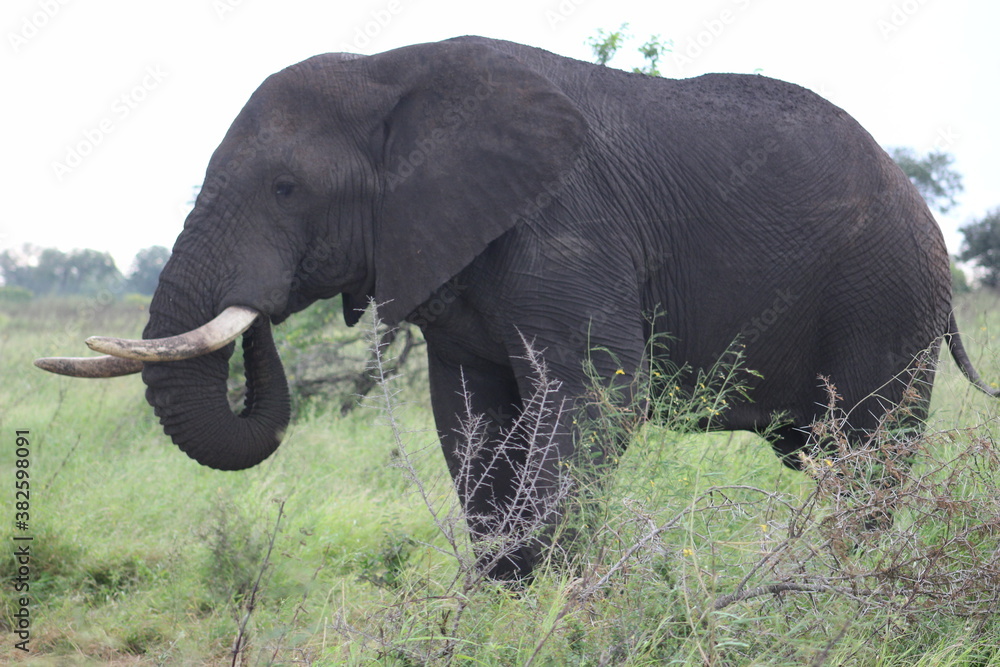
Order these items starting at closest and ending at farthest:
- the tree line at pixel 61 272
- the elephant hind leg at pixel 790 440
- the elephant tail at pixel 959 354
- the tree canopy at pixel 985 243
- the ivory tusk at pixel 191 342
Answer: the ivory tusk at pixel 191 342 < the elephant tail at pixel 959 354 < the elephant hind leg at pixel 790 440 < the tree canopy at pixel 985 243 < the tree line at pixel 61 272

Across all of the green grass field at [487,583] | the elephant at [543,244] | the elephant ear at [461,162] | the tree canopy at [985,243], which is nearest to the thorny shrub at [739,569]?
the green grass field at [487,583]

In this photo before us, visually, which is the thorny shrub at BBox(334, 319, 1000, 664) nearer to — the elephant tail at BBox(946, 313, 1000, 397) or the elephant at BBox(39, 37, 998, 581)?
the elephant at BBox(39, 37, 998, 581)

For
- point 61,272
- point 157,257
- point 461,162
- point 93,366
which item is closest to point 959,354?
point 461,162

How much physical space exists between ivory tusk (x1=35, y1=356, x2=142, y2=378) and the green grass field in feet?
3.13

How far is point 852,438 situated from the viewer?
4.74m

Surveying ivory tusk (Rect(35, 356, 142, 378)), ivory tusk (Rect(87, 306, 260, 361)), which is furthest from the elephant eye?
ivory tusk (Rect(35, 356, 142, 378))

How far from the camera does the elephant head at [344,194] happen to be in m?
4.05

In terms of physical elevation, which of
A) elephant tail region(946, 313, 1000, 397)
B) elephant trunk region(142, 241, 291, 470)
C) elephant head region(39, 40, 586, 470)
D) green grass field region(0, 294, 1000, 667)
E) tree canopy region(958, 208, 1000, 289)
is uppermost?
elephant head region(39, 40, 586, 470)

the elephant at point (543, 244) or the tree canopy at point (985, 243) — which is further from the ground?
the elephant at point (543, 244)

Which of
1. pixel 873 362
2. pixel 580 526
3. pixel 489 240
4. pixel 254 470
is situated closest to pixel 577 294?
pixel 489 240

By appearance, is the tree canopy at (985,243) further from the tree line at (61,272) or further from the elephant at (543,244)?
the tree line at (61,272)

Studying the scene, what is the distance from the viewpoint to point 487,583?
3658 millimetres

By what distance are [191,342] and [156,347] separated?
0.14 metres

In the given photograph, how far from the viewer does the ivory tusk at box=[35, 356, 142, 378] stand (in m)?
4.05
